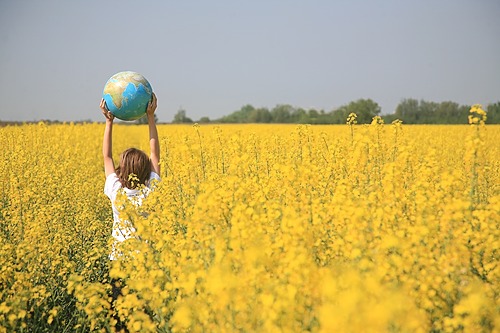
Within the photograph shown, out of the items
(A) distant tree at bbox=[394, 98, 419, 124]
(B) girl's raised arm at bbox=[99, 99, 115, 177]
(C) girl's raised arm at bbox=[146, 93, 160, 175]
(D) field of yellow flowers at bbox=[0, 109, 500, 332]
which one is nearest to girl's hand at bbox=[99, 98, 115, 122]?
(B) girl's raised arm at bbox=[99, 99, 115, 177]

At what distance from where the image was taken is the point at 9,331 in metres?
3.64

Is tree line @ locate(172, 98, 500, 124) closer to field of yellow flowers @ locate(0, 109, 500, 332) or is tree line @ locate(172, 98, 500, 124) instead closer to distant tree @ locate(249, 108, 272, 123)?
distant tree @ locate(249, 108, 272, 123)

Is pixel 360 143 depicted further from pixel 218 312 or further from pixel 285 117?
pixel 285 117

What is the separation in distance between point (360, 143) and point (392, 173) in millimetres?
1267

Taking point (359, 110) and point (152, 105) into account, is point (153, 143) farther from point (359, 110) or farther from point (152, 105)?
point (359, 110)

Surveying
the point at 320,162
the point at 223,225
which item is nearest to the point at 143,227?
the point at 223,225

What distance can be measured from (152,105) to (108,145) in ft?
2.36

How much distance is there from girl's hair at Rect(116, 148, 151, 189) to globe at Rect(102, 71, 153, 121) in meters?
0.70

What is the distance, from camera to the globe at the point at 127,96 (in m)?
5.41

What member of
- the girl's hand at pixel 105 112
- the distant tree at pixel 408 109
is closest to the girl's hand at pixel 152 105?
the girl's hand at pixel 105 112

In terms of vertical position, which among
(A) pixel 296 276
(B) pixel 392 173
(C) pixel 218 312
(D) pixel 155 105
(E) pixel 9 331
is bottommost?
(E) pixel 9 331

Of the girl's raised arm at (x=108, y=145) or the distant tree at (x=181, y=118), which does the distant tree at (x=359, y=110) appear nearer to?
the distant tree at (x=181, y=118)

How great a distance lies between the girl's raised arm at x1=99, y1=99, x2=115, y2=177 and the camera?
199 inches

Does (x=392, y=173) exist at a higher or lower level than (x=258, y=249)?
higher
